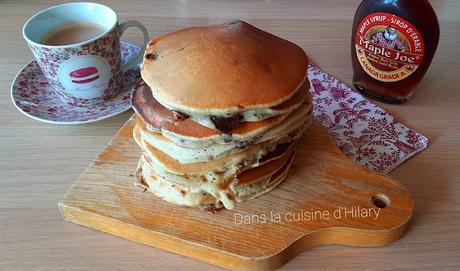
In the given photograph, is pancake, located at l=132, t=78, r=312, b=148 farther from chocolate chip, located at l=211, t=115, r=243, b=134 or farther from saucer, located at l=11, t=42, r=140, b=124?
saucer, located at l=11, t=42, r=140, b=124

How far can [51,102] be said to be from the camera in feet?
2.92

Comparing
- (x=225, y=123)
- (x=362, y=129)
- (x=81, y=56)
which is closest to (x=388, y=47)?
(x=362, y=129)

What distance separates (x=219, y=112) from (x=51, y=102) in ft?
1.49

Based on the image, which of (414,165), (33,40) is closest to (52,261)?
(33,40)

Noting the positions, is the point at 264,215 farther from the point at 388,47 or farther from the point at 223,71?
the point at 388,47

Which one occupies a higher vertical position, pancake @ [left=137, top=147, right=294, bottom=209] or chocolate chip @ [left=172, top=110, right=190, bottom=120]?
chocolate chip @ [left=172, top=110, right=190, bottom=120]

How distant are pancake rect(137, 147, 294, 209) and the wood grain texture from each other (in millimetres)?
82

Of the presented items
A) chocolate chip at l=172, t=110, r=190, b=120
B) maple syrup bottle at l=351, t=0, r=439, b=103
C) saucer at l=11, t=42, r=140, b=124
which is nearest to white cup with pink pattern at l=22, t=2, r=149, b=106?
saucer at l=11, t=42, r=140, b=124

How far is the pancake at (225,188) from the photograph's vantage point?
650 millimetres

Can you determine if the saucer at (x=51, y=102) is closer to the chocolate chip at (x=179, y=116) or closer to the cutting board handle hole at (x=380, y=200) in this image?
the chocolate chip at (x=179, y=116)

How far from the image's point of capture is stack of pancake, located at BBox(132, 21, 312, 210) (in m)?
0.59

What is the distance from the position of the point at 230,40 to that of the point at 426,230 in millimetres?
388

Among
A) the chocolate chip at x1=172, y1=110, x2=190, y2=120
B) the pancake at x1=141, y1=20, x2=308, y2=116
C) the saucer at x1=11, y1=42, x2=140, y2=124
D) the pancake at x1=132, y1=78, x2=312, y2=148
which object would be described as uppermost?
the pancake at x1=141, y1=20, x2=308, y2=116

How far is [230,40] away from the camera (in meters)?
0.65
